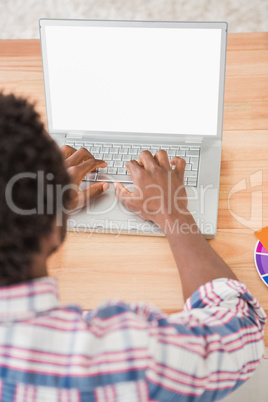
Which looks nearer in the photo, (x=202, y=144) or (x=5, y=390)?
(x=5, y=390)

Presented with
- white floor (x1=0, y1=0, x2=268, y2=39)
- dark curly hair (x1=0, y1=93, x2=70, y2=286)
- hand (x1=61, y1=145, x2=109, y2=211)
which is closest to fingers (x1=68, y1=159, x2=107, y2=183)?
hand (x1=61, y1=145, x2=109, y2=211)

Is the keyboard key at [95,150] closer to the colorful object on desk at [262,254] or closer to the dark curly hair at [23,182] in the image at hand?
the colorful object on desk at [262,254]

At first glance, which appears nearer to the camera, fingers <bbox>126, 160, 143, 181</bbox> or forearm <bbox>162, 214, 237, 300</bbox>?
forearm <bbox>162, 214, 237, 300</bbox>

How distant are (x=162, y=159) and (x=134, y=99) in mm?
138

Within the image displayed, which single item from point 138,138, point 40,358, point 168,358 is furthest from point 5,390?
point 138,138

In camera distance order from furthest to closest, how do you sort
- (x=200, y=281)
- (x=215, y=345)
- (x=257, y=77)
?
(x=257, y=77) → (x=200, y=281) → (x=215, y=345)

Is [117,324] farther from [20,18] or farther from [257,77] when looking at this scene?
[20,18]

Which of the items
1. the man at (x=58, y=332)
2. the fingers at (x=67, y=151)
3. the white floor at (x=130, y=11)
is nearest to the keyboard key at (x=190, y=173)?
the fingers at (x=67, y=151)

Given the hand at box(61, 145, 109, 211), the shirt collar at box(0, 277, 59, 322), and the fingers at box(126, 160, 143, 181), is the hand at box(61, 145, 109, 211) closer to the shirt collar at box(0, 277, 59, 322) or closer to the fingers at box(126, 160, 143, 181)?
the fingers at box(126, 160, 143, 181)

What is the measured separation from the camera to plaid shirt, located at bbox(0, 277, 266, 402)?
0.46 meters

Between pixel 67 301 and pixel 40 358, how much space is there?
1.02 ft

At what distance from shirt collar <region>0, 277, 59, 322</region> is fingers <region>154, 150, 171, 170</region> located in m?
0.43

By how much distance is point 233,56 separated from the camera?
1.08 m


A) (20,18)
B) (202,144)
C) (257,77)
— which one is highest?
(20,18)
